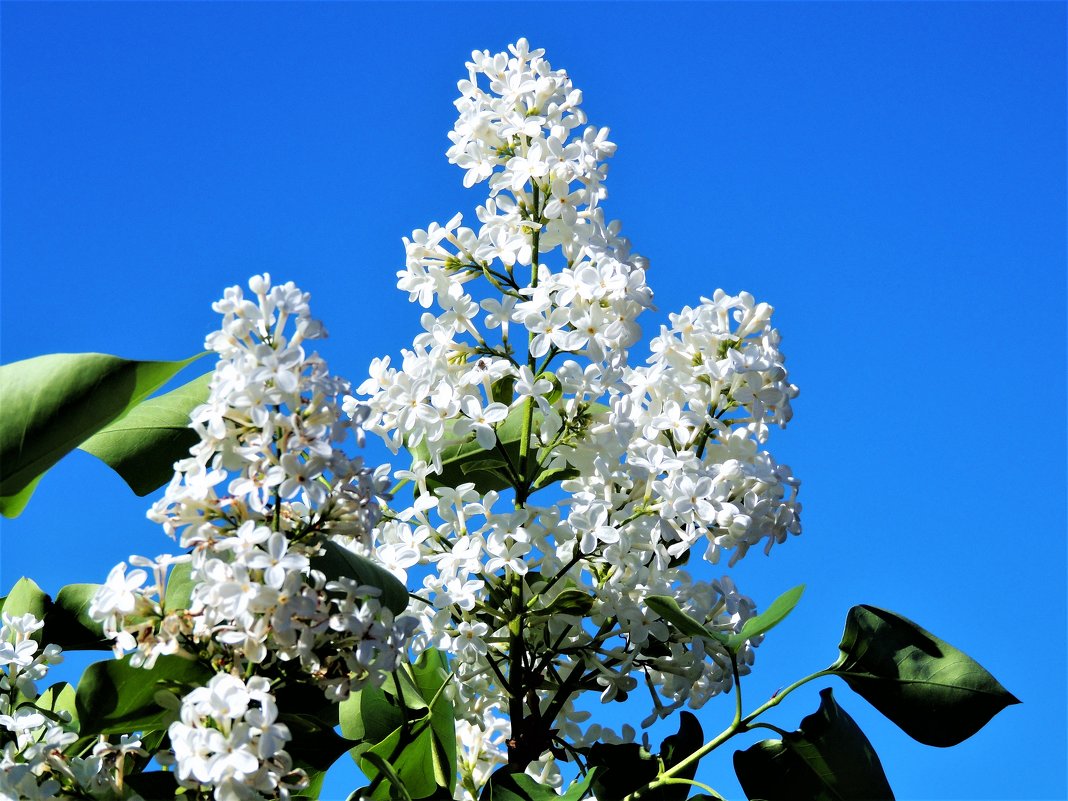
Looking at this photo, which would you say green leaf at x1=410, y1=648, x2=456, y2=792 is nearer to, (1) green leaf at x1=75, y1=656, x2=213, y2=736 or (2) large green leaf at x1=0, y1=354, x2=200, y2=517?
(1) green leaf at x1=75, y1=656, x2=213, y2=736

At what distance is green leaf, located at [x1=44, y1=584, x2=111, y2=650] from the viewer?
1274 millimetres

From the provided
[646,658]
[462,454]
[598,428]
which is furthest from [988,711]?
[462,454]

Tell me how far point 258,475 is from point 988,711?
2.63 ft

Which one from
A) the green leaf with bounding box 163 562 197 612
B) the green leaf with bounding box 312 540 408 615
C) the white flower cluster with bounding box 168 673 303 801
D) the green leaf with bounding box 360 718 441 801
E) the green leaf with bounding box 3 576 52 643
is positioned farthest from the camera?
the green leaf with bounding box 3 576 52 643

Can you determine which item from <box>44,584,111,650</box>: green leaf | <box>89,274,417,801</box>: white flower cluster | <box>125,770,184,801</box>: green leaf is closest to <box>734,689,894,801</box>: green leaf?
<box>89,274,417,801</box>: white flower cluster

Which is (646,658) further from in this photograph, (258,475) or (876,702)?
(258,475)

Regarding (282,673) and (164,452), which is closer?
(282,673)

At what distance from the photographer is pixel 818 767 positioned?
123 cm

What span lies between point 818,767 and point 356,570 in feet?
1.84

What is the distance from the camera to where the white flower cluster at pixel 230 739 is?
0.86 m

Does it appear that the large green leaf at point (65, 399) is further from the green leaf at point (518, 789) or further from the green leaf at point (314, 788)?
the green leaf at point (518, 789)

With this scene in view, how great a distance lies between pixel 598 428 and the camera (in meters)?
1.24

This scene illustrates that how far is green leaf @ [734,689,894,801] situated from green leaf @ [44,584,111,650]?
700mm

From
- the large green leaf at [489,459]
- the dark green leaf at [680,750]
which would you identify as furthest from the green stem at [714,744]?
the large green leaf at [489,459]
